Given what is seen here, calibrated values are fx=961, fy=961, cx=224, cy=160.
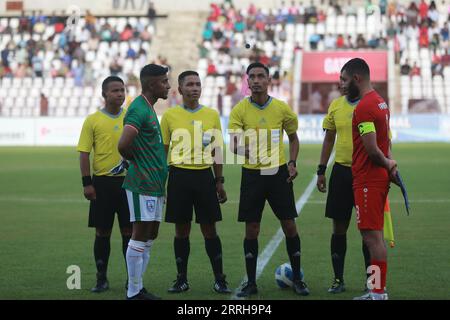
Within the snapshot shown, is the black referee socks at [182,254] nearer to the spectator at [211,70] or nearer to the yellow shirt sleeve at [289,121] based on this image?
the yellow shirt sleeve at [289,121]

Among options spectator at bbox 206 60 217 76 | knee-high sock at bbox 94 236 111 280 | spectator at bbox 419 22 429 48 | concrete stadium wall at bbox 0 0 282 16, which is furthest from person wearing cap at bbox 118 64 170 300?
concrete stadium wall at bbox 0 0 282 16

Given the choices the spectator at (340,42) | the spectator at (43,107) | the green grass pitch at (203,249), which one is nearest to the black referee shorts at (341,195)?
the green grass pitch at (203,249)

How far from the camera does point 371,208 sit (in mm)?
8680

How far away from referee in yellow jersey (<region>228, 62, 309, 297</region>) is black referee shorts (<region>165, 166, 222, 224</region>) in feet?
1.03

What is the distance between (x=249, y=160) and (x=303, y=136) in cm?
2673

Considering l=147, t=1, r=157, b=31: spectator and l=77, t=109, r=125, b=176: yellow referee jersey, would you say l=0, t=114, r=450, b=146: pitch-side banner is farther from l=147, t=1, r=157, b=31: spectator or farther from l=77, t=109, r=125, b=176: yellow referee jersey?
l=77, t=109, r=125, b=176: yellow referee jersey

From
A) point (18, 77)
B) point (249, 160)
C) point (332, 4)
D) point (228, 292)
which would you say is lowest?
point (228, 292)

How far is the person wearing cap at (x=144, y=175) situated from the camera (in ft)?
29.6

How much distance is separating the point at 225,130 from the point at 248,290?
27.4 meters

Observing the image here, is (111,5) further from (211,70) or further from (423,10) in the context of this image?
(423,10)

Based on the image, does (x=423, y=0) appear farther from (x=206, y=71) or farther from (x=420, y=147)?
(x=420, y=147)

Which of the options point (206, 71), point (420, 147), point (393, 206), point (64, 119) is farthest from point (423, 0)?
point (393, 206)

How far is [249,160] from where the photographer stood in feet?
33.1

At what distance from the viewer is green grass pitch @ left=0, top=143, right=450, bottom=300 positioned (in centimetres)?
988
